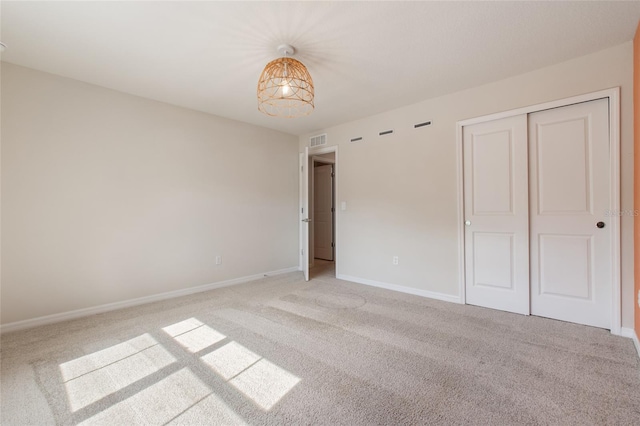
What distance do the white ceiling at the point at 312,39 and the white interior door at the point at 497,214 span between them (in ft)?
2.10

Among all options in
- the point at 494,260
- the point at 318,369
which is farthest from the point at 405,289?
the point at 318,369

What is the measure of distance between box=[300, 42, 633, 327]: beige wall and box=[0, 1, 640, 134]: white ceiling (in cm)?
20

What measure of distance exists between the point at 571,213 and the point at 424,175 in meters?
1.47

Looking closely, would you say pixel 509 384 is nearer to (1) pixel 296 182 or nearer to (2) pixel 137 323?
(2) pixel 137 323

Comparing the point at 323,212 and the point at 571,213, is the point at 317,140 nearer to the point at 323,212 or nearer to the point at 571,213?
the point at 323,212

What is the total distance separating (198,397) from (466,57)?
Result: 3.33 metres

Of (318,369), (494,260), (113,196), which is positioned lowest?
(318,369)

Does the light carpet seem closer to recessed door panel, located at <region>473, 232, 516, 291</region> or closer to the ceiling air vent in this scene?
recessed door panel, located at <region>473, 232, 516, 291</region>

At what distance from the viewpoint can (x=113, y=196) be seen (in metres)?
3.11

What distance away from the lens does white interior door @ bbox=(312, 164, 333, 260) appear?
20.7ft

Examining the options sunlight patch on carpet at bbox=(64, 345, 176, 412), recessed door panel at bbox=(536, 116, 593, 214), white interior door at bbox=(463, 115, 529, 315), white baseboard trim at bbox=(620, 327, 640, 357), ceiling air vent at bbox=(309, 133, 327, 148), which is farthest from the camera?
ceiling air vent at bbox=(309, 133, 327, 148)

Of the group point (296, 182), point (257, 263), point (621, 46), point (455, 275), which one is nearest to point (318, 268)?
point (257, 263)

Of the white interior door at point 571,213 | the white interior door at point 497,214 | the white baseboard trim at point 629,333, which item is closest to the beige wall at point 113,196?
the white interior door at point 497,214

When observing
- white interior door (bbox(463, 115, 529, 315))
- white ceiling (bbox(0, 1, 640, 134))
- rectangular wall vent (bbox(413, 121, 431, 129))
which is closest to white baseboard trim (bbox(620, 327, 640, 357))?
white interior door (bbox(463, 115, 529, 315))
